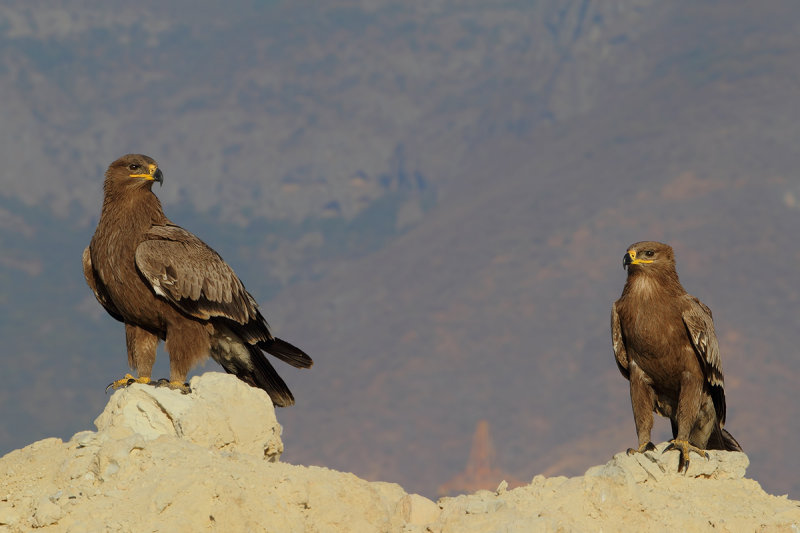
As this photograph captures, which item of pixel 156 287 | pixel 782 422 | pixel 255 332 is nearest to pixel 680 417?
pixel 255 332

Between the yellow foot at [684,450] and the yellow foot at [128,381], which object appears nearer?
the yellow foot at [684,450]

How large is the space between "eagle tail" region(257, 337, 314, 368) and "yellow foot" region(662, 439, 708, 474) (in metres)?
4.35

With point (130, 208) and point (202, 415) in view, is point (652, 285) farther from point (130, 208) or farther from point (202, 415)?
point (130, 208)

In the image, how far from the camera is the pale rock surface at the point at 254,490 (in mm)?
10422

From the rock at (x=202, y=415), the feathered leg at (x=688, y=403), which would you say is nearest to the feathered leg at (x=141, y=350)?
the rock at (x=202, y=415)

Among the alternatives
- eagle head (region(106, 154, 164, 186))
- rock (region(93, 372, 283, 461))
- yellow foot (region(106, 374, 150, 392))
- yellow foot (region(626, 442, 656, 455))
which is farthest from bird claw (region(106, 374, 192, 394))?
yellow foot (region(626, 442, 656, 455))

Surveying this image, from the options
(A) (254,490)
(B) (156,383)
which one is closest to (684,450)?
(A) (254,490)

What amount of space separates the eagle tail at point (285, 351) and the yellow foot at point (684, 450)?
4348mm

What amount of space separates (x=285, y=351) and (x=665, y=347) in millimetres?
4490

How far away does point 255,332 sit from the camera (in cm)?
1470

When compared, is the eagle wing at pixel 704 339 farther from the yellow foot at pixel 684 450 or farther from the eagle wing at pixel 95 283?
the eagle wing at pixel 95 283

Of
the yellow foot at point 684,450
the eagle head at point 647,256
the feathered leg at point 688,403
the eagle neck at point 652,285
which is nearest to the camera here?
the yellow foot at point 684,450

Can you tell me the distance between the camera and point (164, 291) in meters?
13.9

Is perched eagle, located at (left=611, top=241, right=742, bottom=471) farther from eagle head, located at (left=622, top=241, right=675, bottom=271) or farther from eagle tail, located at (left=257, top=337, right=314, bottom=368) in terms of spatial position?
eagle tail, located at (left=257, top=337, right=314, bottom=368)
